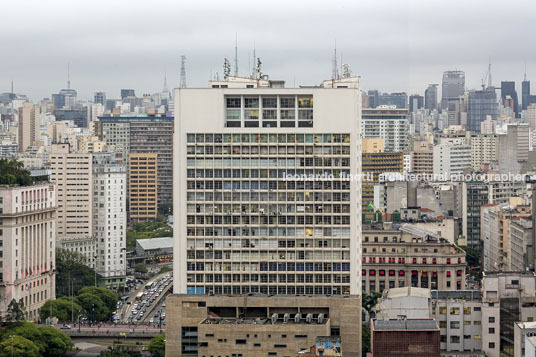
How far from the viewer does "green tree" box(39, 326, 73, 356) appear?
71.2 metres

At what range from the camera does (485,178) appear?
12681 cm

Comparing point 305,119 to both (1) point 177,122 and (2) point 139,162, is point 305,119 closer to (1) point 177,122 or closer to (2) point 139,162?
(1) point 177,122

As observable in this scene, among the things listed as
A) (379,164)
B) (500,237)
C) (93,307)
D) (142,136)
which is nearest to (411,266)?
(500,237)

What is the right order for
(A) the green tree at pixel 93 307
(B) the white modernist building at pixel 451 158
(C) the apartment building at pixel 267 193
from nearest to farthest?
(C) the apartment building at pixel 267 193
(A) the green tree at pixel 93 307
(B) the white modernist building at pixel 451 158

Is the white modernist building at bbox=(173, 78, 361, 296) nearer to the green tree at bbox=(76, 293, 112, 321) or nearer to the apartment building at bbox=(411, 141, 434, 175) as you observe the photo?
the green tree at bbox=(76, 293, 112, 321)

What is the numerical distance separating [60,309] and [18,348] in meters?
19.3

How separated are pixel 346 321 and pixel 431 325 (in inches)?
248

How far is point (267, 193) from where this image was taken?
60.8 meters

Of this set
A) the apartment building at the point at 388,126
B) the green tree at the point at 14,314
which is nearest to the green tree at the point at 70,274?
the green tree at the point at 14,314

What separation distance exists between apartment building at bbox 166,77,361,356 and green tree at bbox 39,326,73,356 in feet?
43.6

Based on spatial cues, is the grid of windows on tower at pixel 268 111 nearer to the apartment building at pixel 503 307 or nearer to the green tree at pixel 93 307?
the apartment building at pixel 503 307

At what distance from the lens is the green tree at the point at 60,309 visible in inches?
3391

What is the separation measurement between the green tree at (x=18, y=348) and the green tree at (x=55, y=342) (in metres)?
2.08

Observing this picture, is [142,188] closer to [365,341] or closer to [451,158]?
[451,158]
